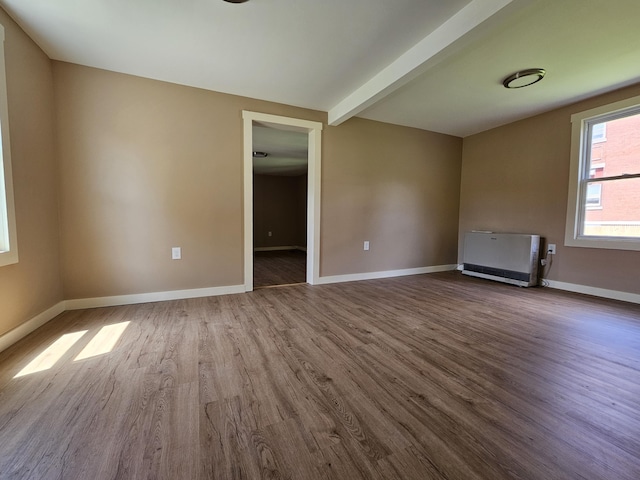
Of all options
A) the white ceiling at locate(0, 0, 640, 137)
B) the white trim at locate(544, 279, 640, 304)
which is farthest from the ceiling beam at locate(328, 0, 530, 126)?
the white trim at locate(544, 279, 640, 304)

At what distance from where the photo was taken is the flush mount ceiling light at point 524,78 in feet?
8.14

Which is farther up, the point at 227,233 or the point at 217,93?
the point at 217,93

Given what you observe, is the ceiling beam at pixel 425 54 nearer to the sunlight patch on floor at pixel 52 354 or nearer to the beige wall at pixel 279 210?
the sunlight patch on floor at pixel 52 354

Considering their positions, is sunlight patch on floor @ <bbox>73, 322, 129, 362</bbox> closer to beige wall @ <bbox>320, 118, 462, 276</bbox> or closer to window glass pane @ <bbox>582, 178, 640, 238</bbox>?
beige wall @ <bbox>320, 118, 462, 276</bbox>

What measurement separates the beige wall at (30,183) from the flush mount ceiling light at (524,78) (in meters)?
4.09

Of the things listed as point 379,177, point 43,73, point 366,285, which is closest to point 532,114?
point 379,177

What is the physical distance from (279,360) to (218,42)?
2436 millimetres

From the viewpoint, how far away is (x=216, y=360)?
1676 millimetres

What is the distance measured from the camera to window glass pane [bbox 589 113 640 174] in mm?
2914

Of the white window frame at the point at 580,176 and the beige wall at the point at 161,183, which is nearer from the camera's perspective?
the beige wall at the point at 161,183

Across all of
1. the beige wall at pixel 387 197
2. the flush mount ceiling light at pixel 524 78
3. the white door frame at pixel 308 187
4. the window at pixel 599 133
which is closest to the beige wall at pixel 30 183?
the white door frame at pixel 308 187

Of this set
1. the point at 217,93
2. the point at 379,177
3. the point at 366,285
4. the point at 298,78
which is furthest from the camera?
the point at 379,177

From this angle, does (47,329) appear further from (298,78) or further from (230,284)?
(298,78)

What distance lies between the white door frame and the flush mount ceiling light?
207 centimetres
